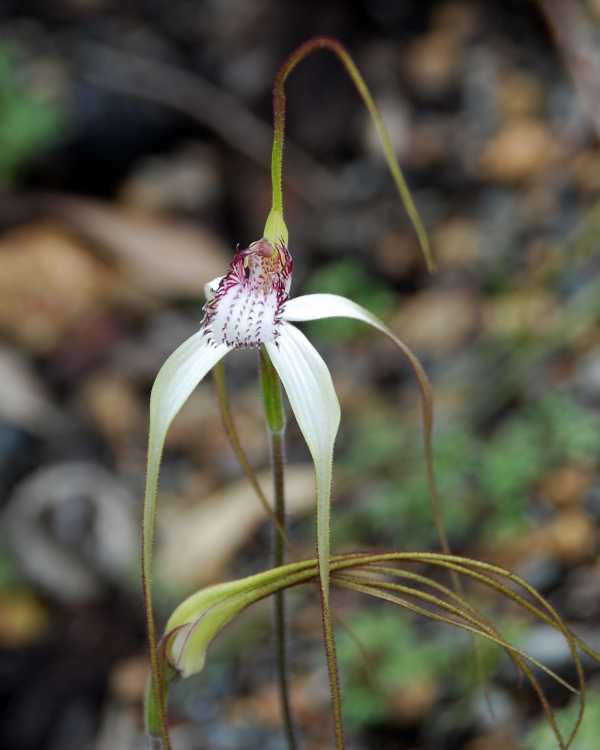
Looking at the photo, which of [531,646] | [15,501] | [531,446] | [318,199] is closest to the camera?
[531,646]

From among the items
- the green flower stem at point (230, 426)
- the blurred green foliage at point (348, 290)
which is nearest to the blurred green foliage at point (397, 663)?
the green flower stem at point (230, 426)

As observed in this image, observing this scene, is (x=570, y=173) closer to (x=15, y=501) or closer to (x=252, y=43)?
(x=252, y=43)

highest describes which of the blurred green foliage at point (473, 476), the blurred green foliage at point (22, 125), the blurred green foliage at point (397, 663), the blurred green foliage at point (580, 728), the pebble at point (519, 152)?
the blurred green foliage at point (22, 125)

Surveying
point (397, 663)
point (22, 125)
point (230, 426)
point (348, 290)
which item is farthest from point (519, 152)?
point (230, 426)

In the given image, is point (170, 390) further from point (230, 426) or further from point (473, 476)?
point (473, 476)

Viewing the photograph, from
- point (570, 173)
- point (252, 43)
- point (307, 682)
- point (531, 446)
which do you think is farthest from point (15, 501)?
point (252, 43)

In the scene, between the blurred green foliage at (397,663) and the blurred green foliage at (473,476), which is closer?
the blurred green foliage at (397,663)

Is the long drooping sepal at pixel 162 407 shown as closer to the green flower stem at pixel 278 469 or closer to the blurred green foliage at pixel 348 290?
the green flower stem at pixel 278 469
